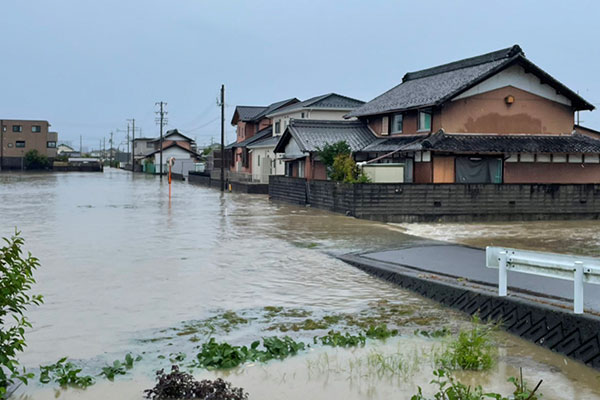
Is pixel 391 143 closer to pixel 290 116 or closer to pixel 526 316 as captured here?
pixel 290 116

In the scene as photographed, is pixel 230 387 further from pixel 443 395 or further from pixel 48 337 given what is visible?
pixel 48 337

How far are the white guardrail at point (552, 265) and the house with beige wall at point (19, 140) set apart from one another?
104m

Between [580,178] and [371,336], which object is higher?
[580,178]

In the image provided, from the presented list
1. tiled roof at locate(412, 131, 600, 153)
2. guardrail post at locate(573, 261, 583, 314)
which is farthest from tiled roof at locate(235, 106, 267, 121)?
guardrail post at locate(573, 261, 583, 314)

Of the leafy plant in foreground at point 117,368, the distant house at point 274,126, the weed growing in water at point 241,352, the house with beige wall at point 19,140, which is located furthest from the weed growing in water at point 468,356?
the house with beige wall at point 19,140

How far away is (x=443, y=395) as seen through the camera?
20.0 feet

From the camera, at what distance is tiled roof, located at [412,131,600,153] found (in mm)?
28219

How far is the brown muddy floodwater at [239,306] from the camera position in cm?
718


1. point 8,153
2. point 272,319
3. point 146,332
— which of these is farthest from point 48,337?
point 8,153

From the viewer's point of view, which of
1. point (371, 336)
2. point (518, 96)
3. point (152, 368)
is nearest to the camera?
point (152, 368)

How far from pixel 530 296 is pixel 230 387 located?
4.76m

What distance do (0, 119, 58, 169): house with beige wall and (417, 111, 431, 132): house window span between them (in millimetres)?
85627

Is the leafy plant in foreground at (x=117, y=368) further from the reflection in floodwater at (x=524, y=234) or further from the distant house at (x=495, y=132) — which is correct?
the distant house at (x=495, y=132)

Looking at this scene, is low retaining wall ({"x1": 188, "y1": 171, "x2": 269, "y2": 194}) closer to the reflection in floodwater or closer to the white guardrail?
the reflection in floodwater
